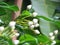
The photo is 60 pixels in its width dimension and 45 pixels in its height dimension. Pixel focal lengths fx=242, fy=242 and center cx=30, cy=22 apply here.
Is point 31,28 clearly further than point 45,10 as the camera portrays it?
No

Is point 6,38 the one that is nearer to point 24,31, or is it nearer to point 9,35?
point 9,35

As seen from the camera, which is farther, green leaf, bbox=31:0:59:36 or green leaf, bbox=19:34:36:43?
green leaf, bbox=31:0:59:36

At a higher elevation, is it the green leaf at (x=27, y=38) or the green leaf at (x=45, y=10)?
the green leaf at (x=45, y=10)

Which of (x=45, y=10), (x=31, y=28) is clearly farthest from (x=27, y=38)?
(x=45, y=10)

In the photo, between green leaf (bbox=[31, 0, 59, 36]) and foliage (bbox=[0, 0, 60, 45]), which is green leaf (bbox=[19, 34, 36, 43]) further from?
green leaf (bbox=[31, 0, 59, 36])

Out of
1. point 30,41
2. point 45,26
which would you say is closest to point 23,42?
point 30,41

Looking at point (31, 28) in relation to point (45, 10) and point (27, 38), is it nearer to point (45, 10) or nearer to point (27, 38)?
point (27, 38)

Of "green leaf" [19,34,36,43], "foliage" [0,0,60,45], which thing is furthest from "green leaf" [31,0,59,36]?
"green leaf" [19,34,36,43]

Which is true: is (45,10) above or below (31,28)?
above

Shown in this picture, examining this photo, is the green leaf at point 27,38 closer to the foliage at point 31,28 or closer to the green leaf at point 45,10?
the foliage at point 31,28

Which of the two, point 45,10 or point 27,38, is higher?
point 45,10

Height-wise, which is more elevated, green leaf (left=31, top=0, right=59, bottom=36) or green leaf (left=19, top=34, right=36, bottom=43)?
green leaf (left=31, top=0, right=59, bottom=36)

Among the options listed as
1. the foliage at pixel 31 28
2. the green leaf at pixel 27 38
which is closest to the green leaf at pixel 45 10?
the foliage at pixel 31 28
